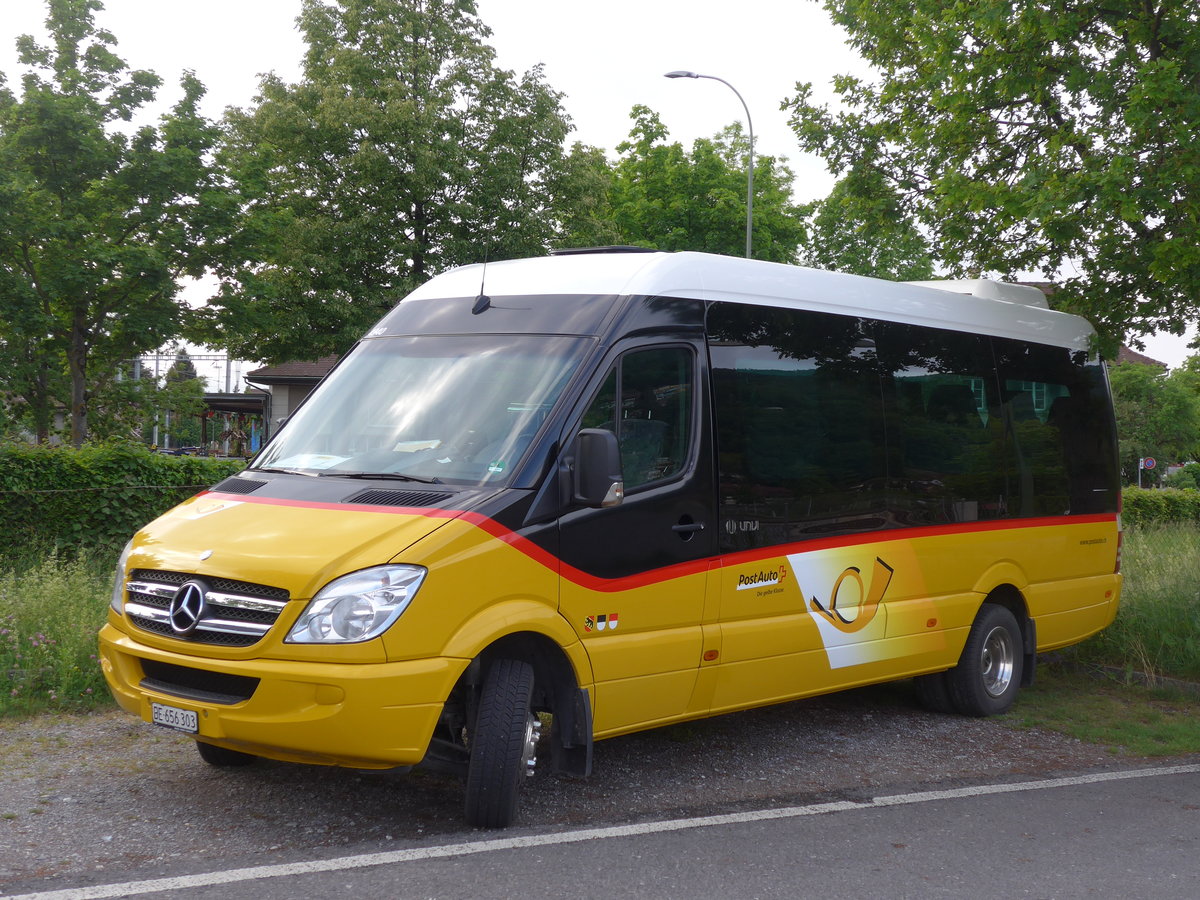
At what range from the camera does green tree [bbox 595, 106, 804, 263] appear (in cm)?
3459

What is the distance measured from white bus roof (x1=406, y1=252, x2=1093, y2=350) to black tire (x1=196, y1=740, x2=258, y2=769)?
103 inches

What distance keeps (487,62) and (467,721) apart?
79.7ft

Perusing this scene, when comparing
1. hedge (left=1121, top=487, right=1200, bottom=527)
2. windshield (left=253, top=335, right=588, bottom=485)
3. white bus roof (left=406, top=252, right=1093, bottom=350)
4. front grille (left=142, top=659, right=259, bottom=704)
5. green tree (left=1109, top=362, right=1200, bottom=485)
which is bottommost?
front grille (left=142, top=659, right=259, bottom=704)

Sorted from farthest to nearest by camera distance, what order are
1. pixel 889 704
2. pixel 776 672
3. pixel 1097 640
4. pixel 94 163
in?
pixel 94 163
pixel 1097 640
pixel 889 704
pixel 776 672

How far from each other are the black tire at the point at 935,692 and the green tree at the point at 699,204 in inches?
1046

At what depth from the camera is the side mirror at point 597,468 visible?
5.43 metres

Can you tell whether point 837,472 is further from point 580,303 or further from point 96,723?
point 96,723

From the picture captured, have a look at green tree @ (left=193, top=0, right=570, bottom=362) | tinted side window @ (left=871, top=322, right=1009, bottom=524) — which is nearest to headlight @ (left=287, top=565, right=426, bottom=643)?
tinted side window @ (left=871, top=322, right=1009, bottom=524)

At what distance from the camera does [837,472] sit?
7.27m

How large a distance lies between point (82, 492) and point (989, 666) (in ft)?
27.8

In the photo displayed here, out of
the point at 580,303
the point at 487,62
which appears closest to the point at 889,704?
the point at 580,303

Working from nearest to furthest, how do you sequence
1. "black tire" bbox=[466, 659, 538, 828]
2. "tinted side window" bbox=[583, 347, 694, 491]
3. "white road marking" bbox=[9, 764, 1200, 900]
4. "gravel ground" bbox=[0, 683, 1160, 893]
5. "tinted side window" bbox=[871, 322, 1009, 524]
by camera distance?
"white road marking" bbox=[9, 764, 1200, 900], "gravel ground" bbox=[0, 683, 1160, 893], "black tire" bbox=[466, 659, 538, 828], "tinted side window" bbox=[583, 347, 694, 491], "tinted side window" bbox=[871, 322, 1009, 524]

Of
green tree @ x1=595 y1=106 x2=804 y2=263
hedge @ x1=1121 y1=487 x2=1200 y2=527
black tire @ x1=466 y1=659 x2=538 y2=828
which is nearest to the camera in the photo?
black tire @ x1=466 y1=659 x2=538 y2=828

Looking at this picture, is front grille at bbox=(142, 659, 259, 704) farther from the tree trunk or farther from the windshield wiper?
the tree trunk
